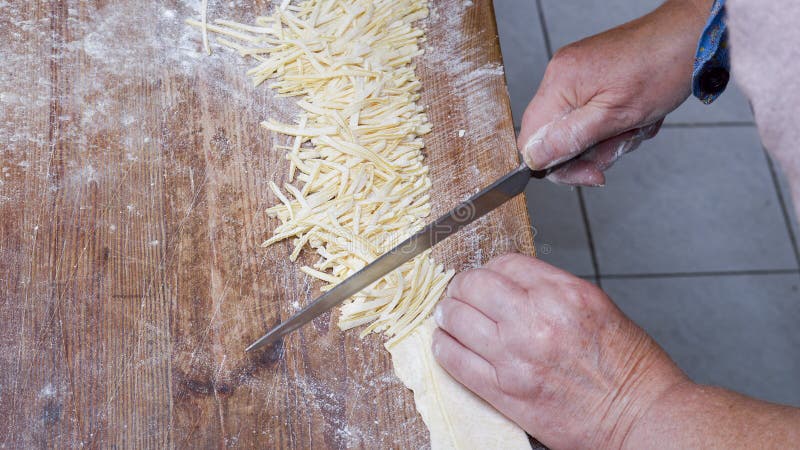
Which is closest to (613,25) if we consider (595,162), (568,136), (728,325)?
(728,325)

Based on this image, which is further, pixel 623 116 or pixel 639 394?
pixel 623 116

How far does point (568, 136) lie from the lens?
1.06m

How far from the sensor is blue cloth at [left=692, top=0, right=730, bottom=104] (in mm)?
874

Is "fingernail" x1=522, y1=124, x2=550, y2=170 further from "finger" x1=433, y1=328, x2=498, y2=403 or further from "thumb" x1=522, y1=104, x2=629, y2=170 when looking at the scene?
"finger" x1=433, y1=328, x2=498, y2=403

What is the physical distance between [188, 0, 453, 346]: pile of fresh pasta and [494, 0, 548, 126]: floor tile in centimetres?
118

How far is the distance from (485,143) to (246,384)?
58 cm

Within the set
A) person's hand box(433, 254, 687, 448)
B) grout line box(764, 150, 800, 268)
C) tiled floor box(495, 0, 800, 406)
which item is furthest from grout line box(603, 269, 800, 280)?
person's hand box(433, 254, 687, 448)


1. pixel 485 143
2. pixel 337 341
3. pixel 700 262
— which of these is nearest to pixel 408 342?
pixel 337 341

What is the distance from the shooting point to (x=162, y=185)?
1104 mm

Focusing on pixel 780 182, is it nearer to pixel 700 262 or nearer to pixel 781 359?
pixel 700 262

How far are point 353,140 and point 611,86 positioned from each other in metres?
0.45

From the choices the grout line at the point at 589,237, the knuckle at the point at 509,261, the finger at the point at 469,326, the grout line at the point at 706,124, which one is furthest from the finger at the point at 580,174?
the grout line at the point at 706,124

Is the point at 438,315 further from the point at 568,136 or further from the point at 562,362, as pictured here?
the point at 568,136

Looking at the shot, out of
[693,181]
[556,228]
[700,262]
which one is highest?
[693,181]
